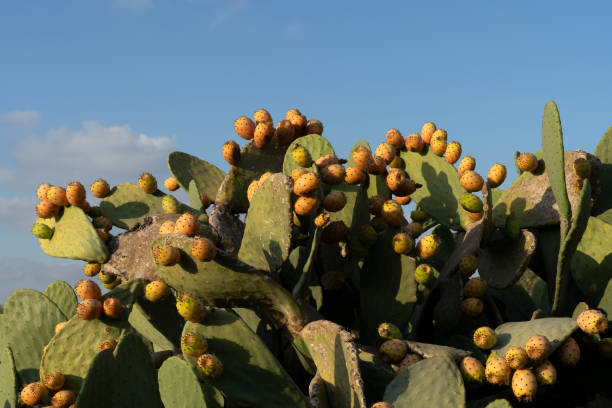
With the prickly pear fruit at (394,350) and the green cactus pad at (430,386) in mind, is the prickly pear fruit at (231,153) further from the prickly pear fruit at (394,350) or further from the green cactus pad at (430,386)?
the green cactus pad at (430,386)

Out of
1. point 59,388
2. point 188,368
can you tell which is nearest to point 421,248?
point 188,368

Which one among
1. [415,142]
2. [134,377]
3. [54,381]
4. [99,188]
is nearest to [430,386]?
[134,377]

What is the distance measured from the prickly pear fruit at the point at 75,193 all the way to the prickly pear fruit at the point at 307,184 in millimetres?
969

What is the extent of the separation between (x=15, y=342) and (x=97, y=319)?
545 mm

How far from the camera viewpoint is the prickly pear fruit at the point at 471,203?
84.4 inches

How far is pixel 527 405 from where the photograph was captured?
5.94 ft

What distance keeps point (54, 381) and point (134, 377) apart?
1.59 feet

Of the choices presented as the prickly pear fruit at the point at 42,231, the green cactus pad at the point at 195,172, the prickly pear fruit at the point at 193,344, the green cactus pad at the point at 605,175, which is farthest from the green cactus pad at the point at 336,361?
the green cactus pad at the point at 605,175

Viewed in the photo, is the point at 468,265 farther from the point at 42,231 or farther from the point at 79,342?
the point at 42,231

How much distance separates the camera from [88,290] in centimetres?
190

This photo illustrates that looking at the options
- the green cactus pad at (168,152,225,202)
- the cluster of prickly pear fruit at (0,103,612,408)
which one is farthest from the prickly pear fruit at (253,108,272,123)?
the green cactus pad at (168,152,225,202)

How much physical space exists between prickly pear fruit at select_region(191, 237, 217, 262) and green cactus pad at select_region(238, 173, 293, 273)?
0.20m

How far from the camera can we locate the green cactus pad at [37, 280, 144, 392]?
5.98ft

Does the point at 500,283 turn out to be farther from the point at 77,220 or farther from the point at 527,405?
the point at 77,220
